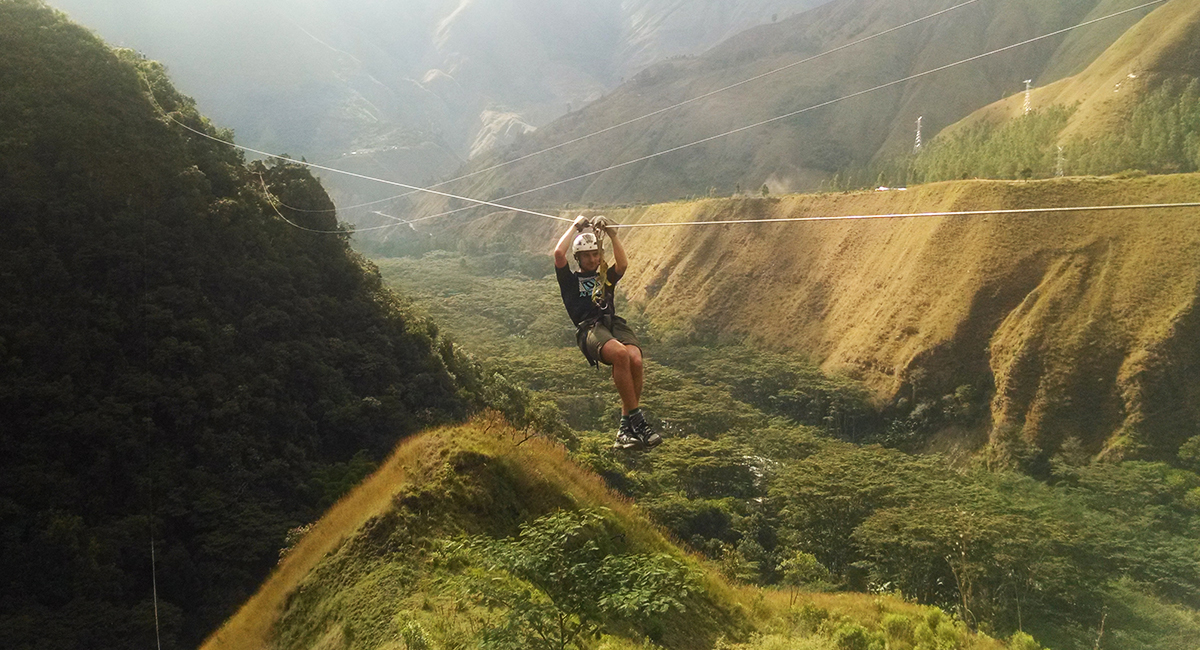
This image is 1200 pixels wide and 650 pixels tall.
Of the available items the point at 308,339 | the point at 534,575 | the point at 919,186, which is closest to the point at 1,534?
the point at 308,339

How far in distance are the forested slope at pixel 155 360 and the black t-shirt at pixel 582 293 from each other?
11.5m

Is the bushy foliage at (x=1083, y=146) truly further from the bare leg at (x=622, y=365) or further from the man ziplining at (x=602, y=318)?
the bare leg at (x=622, y=365)

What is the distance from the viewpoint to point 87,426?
16781 mm

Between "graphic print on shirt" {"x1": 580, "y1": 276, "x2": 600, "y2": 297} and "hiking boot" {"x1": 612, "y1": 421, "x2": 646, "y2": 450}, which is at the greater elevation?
"graphic print on shirt" {"x1": 580, "y1": 276, "x2": 600, "y2": 297}

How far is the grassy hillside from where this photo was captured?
2888 centimetres

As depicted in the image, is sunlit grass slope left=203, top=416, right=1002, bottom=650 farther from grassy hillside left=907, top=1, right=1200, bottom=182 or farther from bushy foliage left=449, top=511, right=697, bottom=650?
grassy hillside left=907, top=1, right=1200, bottom=182

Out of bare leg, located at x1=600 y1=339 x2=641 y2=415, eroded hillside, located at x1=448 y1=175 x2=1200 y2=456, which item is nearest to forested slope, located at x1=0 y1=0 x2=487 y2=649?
bare leg, located at x1=600 y1=339 x2=641 y2=415

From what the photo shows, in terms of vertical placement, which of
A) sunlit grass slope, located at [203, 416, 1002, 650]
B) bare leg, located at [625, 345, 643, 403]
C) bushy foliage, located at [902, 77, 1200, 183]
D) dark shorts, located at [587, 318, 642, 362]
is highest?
bushy foliage, located at [902, 77, 1200, 183]

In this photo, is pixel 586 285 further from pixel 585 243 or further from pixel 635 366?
pixel 635 366

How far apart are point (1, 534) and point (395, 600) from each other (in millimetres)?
12240

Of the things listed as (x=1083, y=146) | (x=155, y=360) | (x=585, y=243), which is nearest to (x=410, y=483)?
(x=585, y=243)

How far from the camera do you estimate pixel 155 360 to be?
1842 centimetres

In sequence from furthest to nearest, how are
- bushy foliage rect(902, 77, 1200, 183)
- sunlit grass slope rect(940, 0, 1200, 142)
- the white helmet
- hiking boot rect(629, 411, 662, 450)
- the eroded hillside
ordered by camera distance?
sunlit grass slope rect(940, 0, 1200, 142) < bushy foliage rect(902, 77, 1200, 183) < the eroded hillside < the white helmet < hiking boot rect(629, 411, 662, 450)

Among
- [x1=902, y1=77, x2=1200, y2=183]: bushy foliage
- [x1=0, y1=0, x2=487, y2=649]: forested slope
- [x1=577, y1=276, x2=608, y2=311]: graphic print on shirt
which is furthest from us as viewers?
[x1=902, y1=77, x2=1200, y2=183]: bushy foliage
